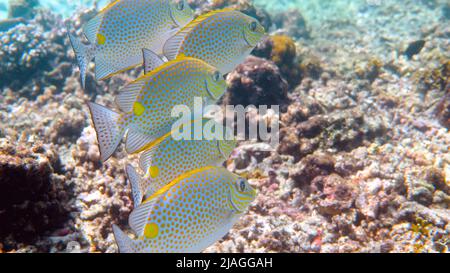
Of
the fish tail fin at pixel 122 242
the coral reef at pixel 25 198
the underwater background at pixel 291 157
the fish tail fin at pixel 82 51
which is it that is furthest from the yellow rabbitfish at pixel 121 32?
the underwater background at pixel 291 157

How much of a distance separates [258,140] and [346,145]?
145cm

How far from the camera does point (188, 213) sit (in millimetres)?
Answer: 2029

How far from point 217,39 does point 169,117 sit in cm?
85

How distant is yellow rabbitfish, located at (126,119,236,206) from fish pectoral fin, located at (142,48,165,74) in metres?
0.63

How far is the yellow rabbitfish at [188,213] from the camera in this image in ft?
6.31

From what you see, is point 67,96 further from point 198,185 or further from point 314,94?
point 198,185

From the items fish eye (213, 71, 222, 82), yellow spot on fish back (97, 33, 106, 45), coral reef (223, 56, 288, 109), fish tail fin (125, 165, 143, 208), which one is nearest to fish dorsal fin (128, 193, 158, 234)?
fish tail fin (125, 165, 143, 208)

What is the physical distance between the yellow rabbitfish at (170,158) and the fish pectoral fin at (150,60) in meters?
0.63

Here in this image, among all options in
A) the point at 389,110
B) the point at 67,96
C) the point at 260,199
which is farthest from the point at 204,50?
the point at 67,96

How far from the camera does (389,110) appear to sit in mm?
6652

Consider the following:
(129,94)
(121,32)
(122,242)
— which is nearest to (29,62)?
(121,32)

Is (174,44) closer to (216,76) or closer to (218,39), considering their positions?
(218,39)

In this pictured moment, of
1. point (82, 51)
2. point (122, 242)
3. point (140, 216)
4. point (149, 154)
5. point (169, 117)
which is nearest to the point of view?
point (122, 242)

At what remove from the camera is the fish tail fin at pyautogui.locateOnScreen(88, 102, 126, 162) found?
2270 millimetres
